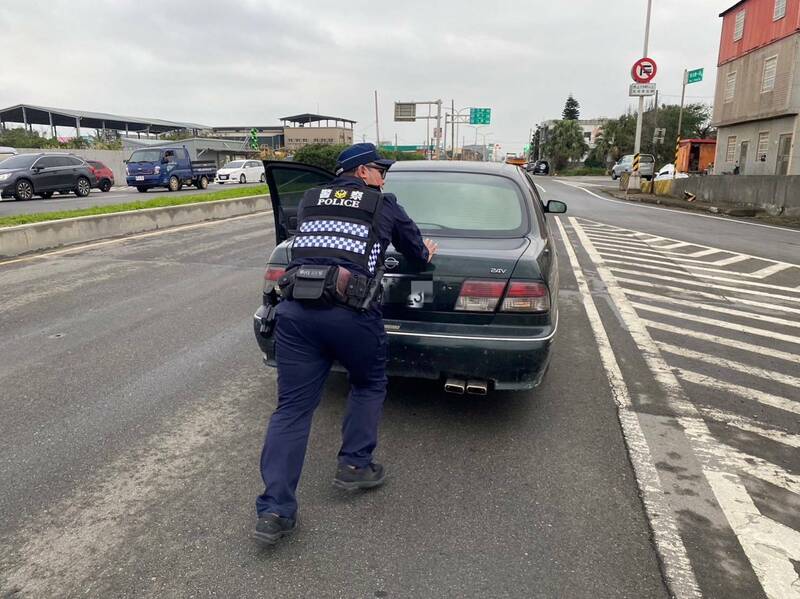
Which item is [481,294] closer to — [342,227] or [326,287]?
[342,227]

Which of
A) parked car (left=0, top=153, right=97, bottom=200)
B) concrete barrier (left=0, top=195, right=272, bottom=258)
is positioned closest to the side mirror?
concrete barrier (left=0, top=195, right=272, bottom=258)

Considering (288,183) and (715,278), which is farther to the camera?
(715,278)

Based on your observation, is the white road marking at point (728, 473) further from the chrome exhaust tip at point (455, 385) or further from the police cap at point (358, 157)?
the police cap at point (358, 157)

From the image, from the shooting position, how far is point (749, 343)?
18.5ft

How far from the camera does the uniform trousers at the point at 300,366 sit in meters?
2.59

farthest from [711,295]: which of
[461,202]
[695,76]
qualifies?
[695,76]

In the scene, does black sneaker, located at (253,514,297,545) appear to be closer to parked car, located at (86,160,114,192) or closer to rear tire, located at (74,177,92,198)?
rear tire, located at (74,177,92,198)

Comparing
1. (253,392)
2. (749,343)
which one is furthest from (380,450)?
(749,343)

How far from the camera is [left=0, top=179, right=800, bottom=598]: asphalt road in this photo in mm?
2459

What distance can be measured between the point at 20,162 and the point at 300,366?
890 inches

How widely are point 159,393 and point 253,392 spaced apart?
636 millimetres

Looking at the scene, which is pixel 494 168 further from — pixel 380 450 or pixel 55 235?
pixel 55 235

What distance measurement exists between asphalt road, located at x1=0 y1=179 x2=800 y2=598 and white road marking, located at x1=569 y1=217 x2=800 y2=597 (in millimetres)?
13

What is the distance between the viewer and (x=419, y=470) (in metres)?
3.25
